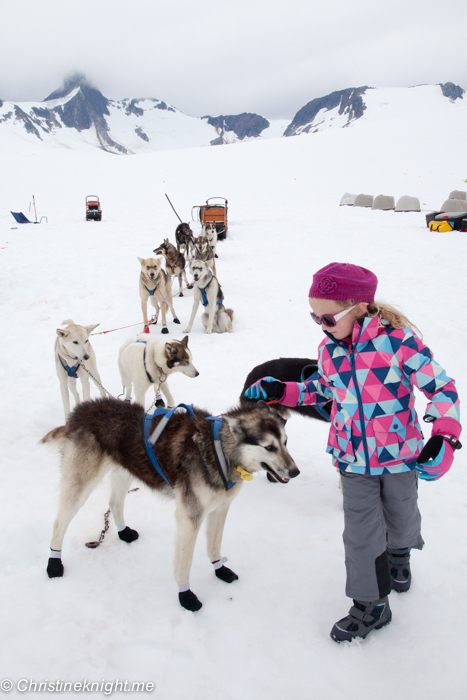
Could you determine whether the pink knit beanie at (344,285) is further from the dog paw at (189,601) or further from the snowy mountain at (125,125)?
the snowy mountain at (125,125)

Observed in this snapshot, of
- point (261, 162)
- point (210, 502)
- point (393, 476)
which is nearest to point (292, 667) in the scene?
point (210, 502)

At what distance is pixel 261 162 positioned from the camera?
33250mm

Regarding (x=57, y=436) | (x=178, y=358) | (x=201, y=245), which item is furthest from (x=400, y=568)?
(x=201, y=245)

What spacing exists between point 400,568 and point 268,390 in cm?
129

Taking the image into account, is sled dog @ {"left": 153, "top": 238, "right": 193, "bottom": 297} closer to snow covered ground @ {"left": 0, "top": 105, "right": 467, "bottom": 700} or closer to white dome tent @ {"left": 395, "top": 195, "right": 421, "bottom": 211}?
snow covered ground @ {"left": 0, "top": 105, "right": 467, "bottom": 700}

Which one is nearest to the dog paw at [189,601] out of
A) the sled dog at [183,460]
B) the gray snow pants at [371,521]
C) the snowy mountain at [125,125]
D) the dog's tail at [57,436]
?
the sled dog at [183,460]

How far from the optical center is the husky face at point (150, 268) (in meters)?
7.07

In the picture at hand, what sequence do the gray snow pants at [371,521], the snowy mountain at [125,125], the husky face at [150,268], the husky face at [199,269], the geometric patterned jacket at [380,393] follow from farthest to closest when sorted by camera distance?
the snowy mountain at [125,125] < the husky face at [199,269] < the husky face at [150,268] < the gray snow pants at [371,521] < the geometric patterned jacket at [380,393]

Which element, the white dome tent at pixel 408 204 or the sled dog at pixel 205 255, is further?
the white dome tent at pixel 408 204

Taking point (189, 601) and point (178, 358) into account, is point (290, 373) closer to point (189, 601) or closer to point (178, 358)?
point (178, 358)

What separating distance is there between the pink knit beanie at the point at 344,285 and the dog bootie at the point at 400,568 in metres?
1.50

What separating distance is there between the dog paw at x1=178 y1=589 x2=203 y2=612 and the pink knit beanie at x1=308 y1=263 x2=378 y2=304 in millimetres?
1812

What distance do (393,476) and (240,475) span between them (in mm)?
834

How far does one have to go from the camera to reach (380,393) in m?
1.73
